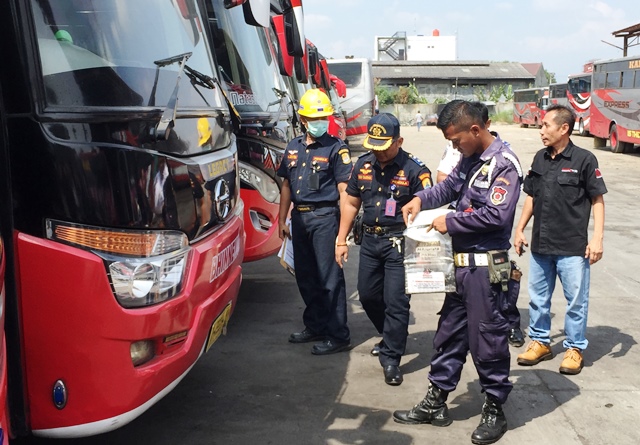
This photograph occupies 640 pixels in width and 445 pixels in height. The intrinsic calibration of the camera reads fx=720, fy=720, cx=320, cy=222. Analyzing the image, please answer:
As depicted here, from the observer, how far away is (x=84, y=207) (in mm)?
2766

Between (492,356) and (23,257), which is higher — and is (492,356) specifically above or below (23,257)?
below

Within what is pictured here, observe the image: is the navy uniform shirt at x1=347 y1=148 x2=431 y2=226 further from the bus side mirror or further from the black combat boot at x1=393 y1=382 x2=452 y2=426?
the bus side mirror

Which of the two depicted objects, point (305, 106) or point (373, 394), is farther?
point (305, 106)

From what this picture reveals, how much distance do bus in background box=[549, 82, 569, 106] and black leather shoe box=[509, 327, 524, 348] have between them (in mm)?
33065

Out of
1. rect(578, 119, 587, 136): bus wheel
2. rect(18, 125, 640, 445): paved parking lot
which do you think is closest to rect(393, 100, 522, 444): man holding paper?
rect(18, 125, 640, 445): paved parking lot

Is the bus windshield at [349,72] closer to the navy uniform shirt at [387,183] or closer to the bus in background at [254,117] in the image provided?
the bus in background at [254,117]

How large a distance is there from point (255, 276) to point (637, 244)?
193 inches

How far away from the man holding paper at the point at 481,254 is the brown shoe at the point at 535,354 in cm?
110

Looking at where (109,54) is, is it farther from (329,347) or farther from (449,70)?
(449,70)

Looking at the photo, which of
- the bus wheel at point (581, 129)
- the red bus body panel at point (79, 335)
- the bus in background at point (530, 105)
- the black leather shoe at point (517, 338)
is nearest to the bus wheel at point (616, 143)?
the bus wheel at point (581, 129)

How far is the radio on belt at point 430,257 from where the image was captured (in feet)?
12.5

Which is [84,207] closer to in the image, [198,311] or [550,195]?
[198,311]

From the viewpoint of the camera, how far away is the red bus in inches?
108

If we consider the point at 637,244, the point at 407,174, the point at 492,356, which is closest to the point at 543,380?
the point at 492,356
